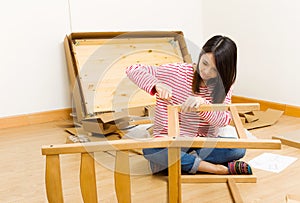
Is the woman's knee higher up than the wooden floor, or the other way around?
the woman's knee

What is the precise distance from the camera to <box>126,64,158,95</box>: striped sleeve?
144 cm

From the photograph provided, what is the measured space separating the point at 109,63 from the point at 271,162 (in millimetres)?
1300

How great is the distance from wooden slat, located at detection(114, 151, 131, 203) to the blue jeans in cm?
50

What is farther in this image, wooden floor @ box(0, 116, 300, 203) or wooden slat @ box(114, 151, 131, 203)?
wooden floor @ box(0, 116, 300, 203)

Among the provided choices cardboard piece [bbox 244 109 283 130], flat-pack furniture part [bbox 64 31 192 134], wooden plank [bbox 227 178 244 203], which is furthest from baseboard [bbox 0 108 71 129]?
wooden plank [bbox 227 178 244 203]

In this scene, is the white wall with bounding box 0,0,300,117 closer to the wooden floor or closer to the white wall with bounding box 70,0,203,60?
the white wall with bounding box 70,0,203,60

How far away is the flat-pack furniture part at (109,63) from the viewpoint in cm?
233

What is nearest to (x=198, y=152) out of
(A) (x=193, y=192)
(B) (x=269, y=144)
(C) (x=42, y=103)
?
(A) (x=193, y=192)

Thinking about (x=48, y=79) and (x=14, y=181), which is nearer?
(x=14, y=181)

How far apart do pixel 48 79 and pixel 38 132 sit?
16.2 inches

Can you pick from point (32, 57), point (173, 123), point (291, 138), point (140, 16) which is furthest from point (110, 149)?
point (140, 16)

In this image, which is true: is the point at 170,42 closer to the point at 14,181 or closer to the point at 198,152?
the point at 198,152

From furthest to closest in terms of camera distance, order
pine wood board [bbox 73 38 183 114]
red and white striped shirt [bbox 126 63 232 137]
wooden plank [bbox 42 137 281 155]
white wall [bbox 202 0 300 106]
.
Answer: pine wood board [bbox 73 38 183 114], white wall [bbox 202 0 300 106], red and white striped shirt [bbox 126 63 232 137], wooden plank [bbox 42 137 281 155]

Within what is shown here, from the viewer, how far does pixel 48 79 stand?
2.44m
